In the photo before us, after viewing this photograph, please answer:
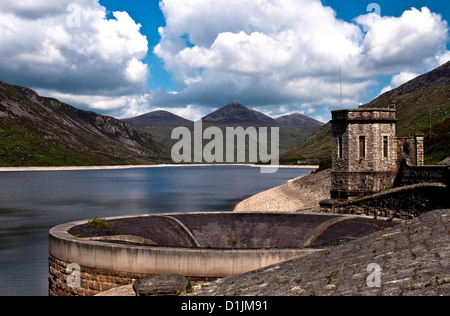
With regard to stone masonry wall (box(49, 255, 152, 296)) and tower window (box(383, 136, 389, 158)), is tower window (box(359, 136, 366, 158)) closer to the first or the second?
tower window (box(383, 136, 389, 158))

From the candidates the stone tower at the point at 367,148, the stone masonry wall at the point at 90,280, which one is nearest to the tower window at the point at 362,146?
the stone tower at the point at 367,148

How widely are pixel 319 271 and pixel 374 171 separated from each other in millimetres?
29165

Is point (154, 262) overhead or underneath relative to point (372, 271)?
underneath

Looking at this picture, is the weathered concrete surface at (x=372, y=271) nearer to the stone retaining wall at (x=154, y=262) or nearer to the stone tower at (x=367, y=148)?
the stone retaining wall at (x=154, y=262)

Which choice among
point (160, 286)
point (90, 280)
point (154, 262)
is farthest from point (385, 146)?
point (160, 286)

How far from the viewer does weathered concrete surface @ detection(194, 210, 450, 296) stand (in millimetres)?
8875

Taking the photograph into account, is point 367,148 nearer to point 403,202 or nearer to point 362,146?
point 362,146

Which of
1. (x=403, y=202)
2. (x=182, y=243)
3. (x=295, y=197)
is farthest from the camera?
(x=295, y=197)

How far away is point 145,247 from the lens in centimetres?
2006

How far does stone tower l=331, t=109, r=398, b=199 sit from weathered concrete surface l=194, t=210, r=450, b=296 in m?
23.2

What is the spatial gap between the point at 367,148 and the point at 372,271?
30470mm

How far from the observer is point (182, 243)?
2848 centimetres

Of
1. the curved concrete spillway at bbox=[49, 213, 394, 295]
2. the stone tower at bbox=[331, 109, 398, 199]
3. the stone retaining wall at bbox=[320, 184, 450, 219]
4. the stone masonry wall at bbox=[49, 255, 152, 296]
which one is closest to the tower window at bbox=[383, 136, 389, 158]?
the stone tower at bbox=[331, 109, 398, 199]
